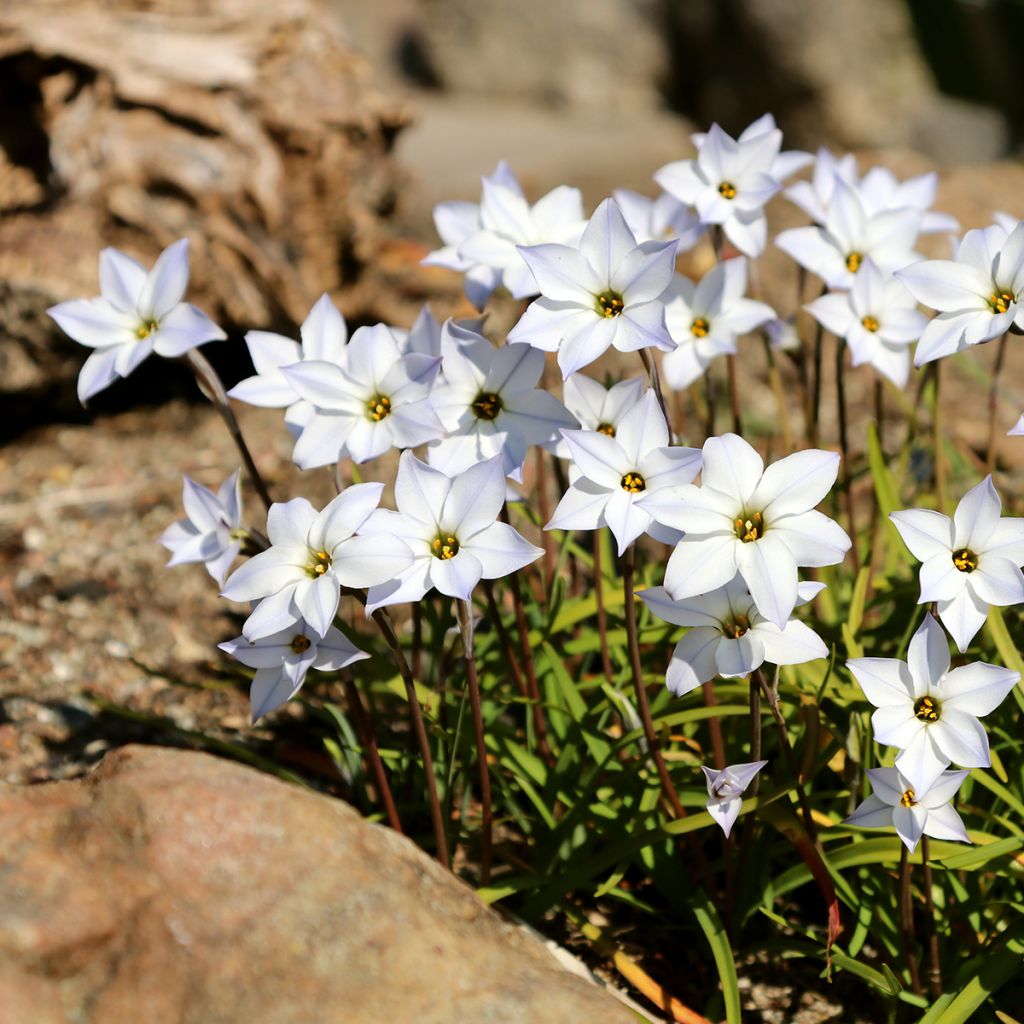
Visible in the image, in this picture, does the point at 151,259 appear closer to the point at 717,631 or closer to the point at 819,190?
the point at 819,190

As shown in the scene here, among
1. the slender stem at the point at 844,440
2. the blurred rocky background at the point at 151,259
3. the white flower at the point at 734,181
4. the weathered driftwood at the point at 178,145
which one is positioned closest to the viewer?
the white flower at the point at 734,181

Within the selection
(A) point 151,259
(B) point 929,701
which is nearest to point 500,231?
(B) point 929,701

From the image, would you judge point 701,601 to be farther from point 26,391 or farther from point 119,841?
point 26,391

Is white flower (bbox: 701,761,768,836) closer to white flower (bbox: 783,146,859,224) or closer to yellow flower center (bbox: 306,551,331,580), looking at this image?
yellow flower center (bbox: 306,551,331,580)

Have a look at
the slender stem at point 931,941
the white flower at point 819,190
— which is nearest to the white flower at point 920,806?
the slender stem at point 931,941

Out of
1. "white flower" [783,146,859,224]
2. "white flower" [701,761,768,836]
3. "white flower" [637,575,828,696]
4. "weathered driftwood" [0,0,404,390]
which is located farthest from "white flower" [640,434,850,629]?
"weathered driftwood" [0,0,404,390]

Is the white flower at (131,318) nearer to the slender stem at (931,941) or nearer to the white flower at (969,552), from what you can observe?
the white flower at (969,552)

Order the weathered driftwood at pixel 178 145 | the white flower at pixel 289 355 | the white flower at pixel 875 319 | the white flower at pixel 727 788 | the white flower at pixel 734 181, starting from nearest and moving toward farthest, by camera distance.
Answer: the white flower at pixel 727 788
the white flower at pixel 289 355
the white flower at pixel 734 181
the white flower at pixel 875 319
the weathered driftwood at pixel 178 145
